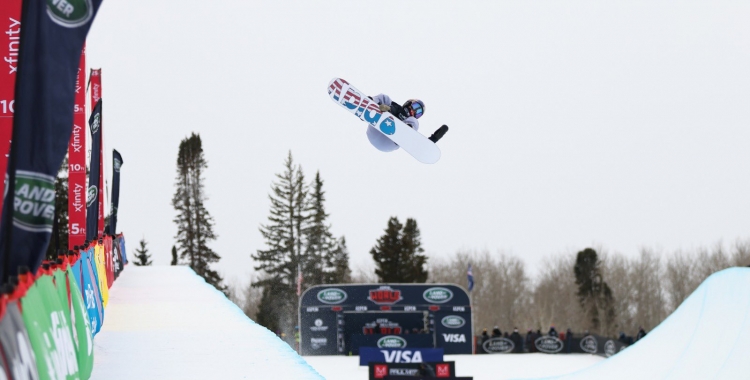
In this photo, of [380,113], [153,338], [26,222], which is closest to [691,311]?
[380,113]

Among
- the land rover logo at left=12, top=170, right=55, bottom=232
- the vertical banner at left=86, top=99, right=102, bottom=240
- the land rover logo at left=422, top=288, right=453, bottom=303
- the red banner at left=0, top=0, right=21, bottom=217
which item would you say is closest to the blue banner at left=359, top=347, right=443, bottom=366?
the land rover logo at left=422, top=288, right=453, bottom=303

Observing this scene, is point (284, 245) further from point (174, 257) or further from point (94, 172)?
point (94, 172)

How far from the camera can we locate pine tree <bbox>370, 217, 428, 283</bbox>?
57094 mm

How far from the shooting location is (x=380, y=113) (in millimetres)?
12617

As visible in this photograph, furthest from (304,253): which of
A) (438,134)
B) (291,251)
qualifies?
(438,134)

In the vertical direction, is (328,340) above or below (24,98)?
below

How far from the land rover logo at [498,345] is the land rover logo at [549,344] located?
3.57 feet

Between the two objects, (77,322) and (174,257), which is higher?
(77,322)

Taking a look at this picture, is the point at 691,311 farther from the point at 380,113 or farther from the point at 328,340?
the point at 328,340

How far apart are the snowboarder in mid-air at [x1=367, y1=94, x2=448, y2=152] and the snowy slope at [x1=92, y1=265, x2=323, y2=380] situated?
125 inches

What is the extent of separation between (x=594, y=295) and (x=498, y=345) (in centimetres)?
2604

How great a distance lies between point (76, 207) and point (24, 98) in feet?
41.2

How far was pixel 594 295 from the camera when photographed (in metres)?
58.1

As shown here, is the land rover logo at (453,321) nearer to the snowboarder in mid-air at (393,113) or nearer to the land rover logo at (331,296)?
the land rover logo at (331,296)
